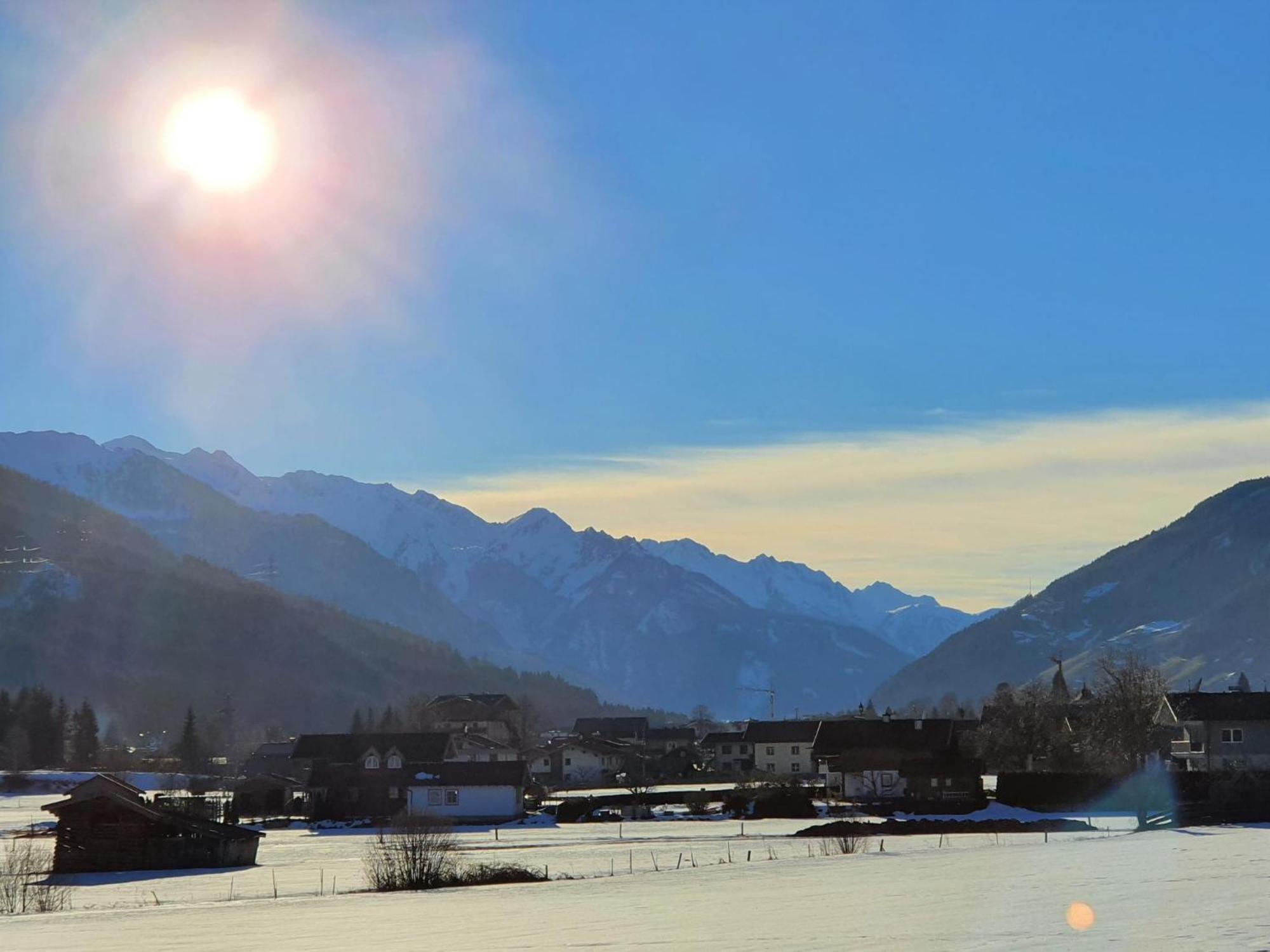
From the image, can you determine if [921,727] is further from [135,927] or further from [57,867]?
[135,927]

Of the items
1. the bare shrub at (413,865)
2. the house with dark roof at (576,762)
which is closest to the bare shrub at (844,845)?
the bare shrub at (413,865)

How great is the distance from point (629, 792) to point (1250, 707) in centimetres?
5152

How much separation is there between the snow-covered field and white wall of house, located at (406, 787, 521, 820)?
1254 inches

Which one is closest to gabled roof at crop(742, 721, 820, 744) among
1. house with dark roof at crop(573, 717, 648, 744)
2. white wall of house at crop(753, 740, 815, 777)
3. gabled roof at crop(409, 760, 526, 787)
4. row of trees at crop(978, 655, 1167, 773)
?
white wall of house at crop(753, 740, 815, 777)

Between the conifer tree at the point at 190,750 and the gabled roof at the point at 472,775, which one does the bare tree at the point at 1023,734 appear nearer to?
the gabled roof at the point at 472,775

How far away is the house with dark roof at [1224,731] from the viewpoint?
107500 mm

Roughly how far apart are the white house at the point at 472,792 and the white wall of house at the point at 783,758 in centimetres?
5466

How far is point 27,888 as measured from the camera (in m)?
58.3

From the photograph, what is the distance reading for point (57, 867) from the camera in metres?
69.8

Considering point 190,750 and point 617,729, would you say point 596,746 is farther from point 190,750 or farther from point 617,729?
point 190,750

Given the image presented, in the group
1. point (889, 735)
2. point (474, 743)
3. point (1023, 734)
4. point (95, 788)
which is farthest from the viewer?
point (474, 743)

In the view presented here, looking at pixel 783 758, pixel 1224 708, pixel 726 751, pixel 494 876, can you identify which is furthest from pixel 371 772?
pixel 726 751

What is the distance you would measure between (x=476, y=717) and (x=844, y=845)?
379 ft

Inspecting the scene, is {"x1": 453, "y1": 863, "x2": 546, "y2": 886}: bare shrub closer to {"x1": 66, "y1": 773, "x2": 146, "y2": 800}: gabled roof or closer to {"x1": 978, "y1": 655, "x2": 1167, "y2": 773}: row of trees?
{"x1": 66, "y1": 773, "x2": 146, "y2": 800}: gabled roof
